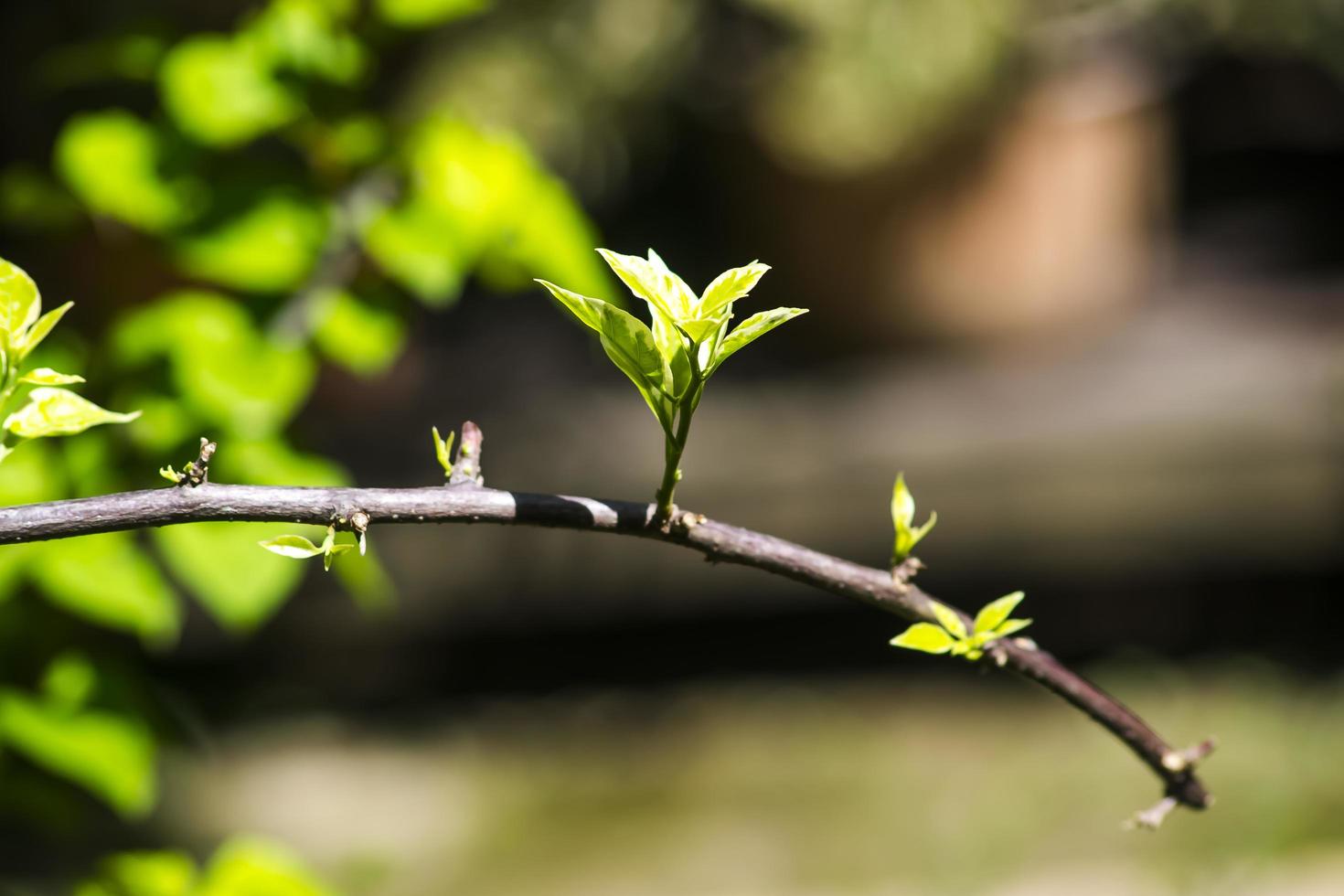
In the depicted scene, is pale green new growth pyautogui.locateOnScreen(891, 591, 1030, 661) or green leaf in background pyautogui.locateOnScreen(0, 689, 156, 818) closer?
pale green new growth pyautogui.locateOnScreen(891, 591, 1030, 661)

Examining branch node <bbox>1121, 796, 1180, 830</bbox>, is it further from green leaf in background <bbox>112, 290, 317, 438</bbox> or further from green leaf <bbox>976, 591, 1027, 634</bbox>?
green leaf in background <bbox>112, 290, 317, 438</bbox>

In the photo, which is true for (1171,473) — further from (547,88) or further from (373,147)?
(373,147)

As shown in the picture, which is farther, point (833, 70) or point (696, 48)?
point (696, 48)

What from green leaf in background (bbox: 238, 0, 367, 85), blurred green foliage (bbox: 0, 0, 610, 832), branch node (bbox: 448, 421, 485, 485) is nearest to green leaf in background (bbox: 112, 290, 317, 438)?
blurred green foliage (bbox: 0, 0, 610, 832)

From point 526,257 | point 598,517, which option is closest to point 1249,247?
point 526,257

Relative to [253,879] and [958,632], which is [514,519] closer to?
[958,632]
